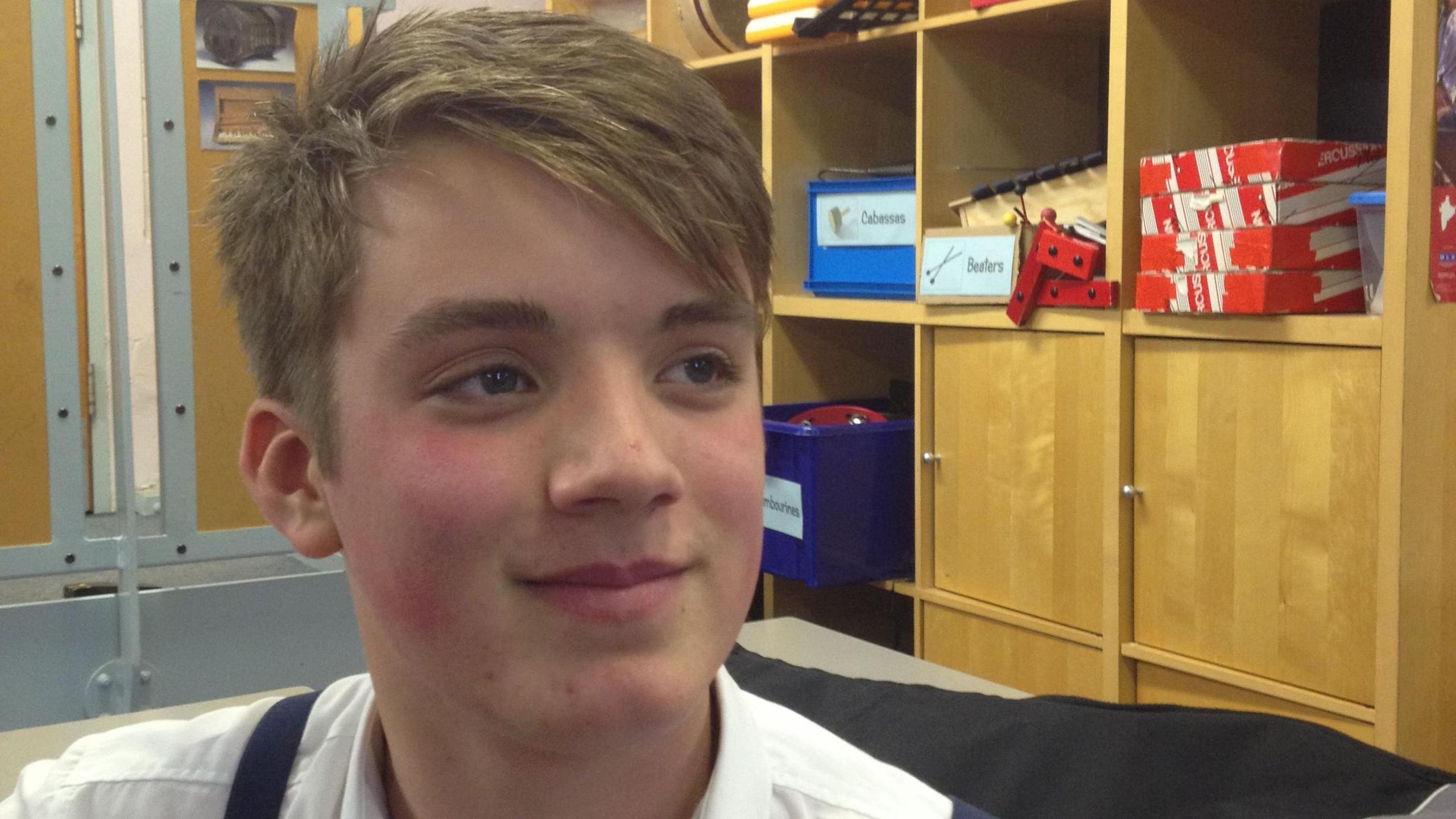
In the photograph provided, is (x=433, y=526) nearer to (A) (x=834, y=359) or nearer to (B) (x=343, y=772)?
(B) (x=343, y=772)

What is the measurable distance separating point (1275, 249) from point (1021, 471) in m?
0.63

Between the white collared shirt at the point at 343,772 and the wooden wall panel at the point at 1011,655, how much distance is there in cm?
142

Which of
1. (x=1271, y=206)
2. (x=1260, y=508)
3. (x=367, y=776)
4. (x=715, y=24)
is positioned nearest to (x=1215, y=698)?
(x=1260, y=508)

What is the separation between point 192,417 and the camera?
2.49m

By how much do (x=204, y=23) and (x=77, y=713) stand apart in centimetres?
126

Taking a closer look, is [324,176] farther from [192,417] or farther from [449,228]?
[192,417]

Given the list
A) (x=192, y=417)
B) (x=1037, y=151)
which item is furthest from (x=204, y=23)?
(x=1037, y=151)

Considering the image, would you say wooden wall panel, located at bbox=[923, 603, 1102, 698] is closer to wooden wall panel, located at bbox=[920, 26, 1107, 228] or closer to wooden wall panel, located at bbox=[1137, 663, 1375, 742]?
wooden wall panel, located at bbox=[1137, 663, 1375, 742]

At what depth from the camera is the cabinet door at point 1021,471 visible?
7.14 feet

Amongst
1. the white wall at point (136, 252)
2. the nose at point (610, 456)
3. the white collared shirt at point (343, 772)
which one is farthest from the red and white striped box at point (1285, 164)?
the white wall at point (136, 252)

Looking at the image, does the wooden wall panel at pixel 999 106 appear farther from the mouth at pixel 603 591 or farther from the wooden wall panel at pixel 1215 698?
the mouth at pixel 603 591

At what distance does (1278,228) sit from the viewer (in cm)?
181

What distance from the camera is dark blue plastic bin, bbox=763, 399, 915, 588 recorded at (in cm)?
255

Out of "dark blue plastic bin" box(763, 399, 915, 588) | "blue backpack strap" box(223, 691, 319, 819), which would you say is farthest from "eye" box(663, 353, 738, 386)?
"dark blue plastic bin" box(763, 399, 915, 588)
